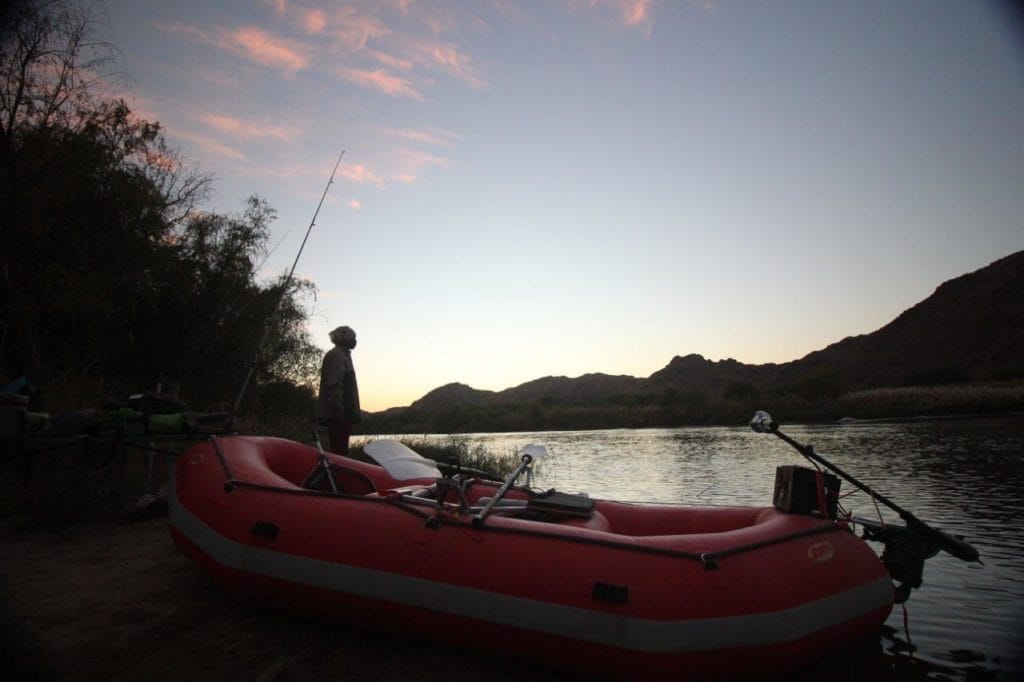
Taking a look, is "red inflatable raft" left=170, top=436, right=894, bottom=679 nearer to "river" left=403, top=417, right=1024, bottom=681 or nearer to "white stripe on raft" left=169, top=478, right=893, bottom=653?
"white stripe on raft" left=169, top=478, right=893, bottom=653

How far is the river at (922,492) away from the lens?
3.64 metres

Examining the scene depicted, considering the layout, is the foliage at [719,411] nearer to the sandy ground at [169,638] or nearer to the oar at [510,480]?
the oar at [510,480]

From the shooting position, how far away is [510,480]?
3908 mm

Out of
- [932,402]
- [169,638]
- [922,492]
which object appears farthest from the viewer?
[932,402]

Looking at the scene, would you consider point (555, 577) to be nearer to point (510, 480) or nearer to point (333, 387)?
point (510, 480)

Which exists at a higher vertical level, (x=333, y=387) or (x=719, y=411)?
(x=333, y=387)

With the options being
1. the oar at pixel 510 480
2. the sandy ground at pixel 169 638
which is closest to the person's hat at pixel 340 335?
the sandy ground at pixel 169 638

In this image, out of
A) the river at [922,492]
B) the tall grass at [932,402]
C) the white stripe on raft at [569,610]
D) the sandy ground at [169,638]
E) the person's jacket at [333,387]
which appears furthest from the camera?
the tall grass at [932,402]

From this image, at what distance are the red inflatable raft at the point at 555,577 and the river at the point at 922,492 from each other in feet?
2.10

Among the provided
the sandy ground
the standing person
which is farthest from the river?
the standing person

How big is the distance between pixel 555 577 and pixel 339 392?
4.60m

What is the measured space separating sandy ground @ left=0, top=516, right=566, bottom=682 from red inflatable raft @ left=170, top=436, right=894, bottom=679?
0.20 metres

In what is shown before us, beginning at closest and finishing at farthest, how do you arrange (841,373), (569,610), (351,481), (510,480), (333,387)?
(569,610)
(510,480)
(351,481)
(333,387)
(841,373)

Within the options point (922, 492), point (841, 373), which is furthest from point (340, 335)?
point (841, 373)
